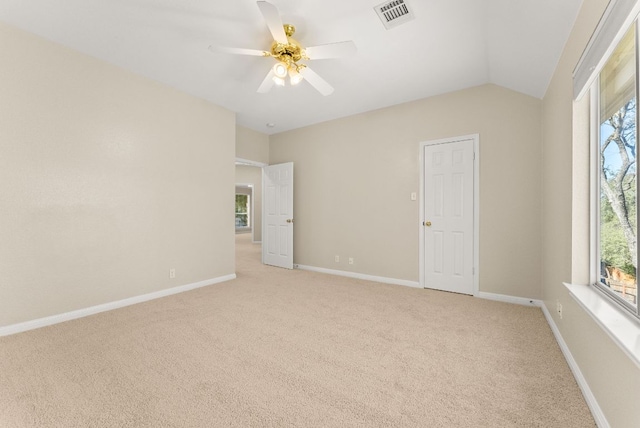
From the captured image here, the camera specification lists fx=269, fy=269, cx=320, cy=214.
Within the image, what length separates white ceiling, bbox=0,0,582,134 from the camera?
2207 millimetres

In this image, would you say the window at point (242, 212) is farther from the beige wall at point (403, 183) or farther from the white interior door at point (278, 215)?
the beige wall at point (403, 183)

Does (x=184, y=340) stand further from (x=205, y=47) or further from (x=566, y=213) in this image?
(x=566, y=213)

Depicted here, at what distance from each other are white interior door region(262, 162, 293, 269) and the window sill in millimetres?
4239

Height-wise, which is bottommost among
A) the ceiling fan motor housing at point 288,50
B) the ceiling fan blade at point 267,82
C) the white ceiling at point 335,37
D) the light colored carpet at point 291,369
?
the light colored carpet at point 291,369

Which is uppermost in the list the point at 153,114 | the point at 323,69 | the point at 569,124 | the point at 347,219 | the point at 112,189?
the point at 323,69

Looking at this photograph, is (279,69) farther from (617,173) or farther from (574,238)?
(574,238)

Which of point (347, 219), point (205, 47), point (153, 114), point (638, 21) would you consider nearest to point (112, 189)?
point (153, 114)

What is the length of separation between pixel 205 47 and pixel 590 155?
3.49 metres

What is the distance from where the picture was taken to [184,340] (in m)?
2.31

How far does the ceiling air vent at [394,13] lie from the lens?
2.20 meters

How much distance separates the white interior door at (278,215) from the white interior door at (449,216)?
2.56 m

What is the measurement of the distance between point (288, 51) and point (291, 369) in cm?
266

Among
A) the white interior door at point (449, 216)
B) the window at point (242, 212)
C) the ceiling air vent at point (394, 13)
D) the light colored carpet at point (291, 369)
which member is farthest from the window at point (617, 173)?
the window at point (242, 212)

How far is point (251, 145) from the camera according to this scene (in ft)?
17.7
